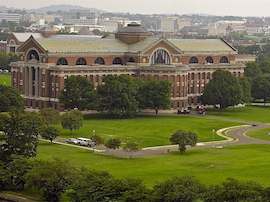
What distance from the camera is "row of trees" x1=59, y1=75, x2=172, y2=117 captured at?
6467 inches

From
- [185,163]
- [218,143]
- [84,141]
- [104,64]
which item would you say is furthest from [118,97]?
[185,163]

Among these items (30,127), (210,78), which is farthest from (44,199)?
(210,78)

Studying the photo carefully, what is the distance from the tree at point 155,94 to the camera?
168875mm

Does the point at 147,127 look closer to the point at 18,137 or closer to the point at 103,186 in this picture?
the point at 18,137

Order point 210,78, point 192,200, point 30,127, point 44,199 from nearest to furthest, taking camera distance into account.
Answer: point 192,200
point 44,199
point 30,127
point 210,78

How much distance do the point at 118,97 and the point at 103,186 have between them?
78342mm

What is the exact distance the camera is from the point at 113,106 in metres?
166

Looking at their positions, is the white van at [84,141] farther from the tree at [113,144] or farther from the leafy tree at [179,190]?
the leafy tree at [179,190]

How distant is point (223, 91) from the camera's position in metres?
177

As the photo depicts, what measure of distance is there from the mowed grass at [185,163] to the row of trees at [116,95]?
35929 mm

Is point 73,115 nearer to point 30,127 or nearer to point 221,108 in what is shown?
point 30,127

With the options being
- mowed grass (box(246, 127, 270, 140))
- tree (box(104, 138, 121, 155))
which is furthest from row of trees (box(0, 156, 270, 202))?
mowed grass (box(246, 127, 270, 140))

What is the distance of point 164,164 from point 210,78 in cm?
8782

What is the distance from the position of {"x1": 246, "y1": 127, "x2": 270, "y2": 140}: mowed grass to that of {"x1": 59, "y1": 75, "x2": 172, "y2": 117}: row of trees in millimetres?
25334
